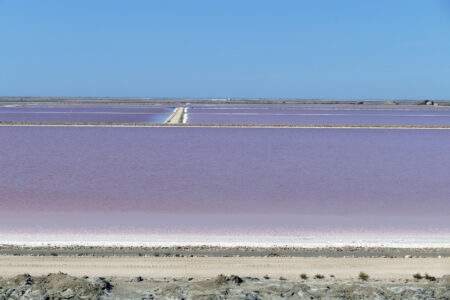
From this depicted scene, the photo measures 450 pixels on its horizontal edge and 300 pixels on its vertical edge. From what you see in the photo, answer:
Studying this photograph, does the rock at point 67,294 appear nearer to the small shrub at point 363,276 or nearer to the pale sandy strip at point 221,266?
the pale sandy strip at point 221,266

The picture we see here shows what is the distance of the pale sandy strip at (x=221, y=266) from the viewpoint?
599 cm

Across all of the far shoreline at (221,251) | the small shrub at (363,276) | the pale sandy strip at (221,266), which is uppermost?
the far shoreline at (221,251)

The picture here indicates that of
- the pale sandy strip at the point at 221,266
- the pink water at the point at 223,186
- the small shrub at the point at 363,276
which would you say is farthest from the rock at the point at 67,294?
the small shrub at the point at 363,276

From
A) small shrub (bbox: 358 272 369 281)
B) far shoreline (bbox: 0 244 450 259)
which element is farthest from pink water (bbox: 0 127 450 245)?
small shrub (bbox: 358 272 369 281)

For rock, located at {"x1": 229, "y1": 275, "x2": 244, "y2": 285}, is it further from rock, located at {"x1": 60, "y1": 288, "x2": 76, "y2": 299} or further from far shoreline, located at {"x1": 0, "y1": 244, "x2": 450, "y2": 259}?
rock, located at {"x1": 60, "y1": 288, "x2": 76, "y2": 299}

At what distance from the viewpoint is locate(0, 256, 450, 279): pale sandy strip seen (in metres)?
5.99

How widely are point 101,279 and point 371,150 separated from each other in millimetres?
15418

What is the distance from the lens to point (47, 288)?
5348mm

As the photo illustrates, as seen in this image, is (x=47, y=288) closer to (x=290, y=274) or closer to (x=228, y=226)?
(x=290, y=274)

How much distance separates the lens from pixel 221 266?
20.4ft

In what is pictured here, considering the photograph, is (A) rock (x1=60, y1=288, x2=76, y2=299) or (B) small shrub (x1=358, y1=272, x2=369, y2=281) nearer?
(A) rock (x1=60, y1=288, x2=76, y2=299)

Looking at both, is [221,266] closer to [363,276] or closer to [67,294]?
[363,276]

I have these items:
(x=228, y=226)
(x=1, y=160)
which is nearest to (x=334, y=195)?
(x=228, y=226)

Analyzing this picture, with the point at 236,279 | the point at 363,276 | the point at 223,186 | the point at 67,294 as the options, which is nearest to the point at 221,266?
the point at 236,279
